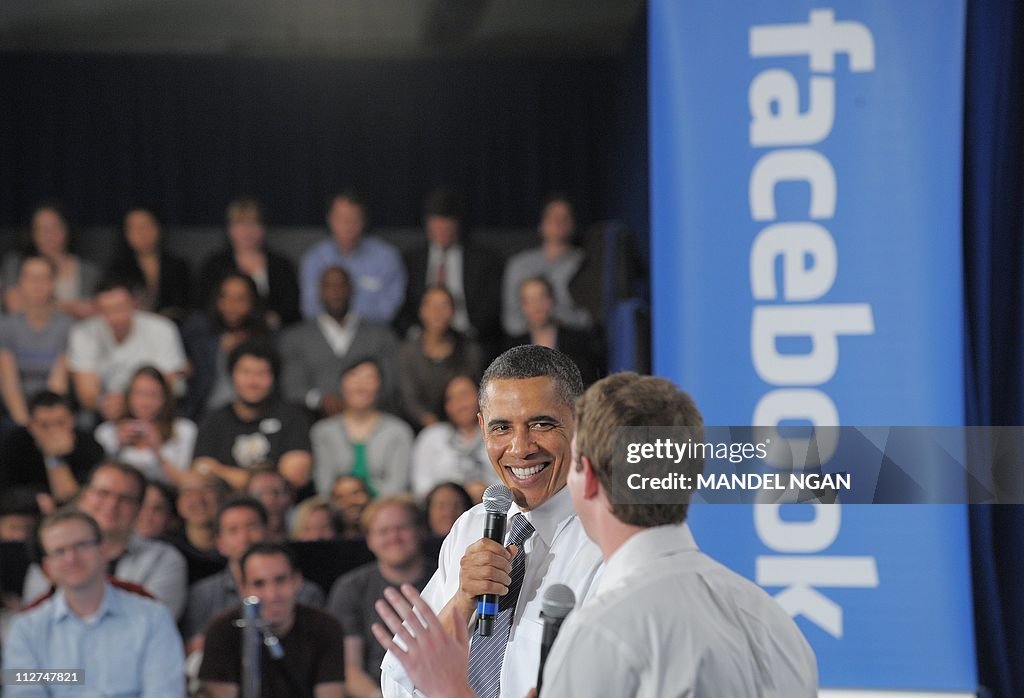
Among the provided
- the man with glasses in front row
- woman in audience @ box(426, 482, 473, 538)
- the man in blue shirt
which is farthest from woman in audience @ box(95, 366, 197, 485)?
the man with glasses in front row

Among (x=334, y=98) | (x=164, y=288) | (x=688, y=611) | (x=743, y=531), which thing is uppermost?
(x=334, y=98)

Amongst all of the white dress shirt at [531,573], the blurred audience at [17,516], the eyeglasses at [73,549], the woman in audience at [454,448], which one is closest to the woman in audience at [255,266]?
the woman in audience at [454,448]

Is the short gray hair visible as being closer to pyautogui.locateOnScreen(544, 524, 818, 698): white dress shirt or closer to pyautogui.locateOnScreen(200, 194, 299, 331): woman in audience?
pyautogui.locateOnScreen(544, 524, 818, 698): white dress shirt

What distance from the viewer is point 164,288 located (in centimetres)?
646

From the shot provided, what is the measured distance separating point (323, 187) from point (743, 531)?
5.51 metres

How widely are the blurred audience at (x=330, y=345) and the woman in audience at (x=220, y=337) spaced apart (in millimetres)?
204

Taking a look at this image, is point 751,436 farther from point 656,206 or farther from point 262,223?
point 262,223

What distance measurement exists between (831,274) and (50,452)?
11.5ft

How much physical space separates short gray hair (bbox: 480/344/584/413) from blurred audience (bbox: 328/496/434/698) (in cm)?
232

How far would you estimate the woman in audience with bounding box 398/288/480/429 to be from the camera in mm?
5723

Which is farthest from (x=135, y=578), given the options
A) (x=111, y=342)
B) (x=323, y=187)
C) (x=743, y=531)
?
(x=323, y=187)

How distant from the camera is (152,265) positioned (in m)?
6.47

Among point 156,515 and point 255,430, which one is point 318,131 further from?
point 156,515

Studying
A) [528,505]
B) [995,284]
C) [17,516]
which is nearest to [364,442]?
[17,516]
